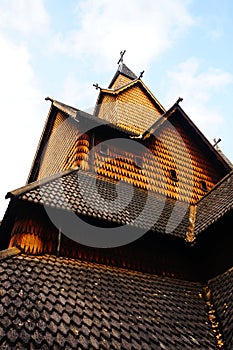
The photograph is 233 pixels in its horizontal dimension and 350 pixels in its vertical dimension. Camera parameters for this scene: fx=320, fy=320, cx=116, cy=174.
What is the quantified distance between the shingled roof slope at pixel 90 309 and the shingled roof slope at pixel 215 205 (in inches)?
72.3

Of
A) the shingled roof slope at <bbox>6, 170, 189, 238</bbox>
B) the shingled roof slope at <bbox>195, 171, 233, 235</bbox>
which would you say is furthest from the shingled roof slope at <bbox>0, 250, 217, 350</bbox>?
the shingled roof slope at <bbox>195, 171, 233, 235</bbox>

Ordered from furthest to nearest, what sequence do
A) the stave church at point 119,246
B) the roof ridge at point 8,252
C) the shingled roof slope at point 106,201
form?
the shingled roof slope at point 106,201 → the roof ridge at point 8,252 → the stave church at point 119,246

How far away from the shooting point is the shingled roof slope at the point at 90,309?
4430mm

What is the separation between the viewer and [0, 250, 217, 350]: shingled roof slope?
4.43 m

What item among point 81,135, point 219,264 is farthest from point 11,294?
point 81,135

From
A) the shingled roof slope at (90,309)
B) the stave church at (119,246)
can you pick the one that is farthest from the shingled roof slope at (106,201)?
the shingled roof slope at (90,309)

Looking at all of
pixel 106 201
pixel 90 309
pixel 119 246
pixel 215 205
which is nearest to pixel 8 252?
pixel 90 309

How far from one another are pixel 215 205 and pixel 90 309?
484cm

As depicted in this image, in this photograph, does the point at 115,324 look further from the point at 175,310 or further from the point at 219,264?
the point at 219,264

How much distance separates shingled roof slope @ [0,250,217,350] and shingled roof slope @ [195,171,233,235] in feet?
6.03

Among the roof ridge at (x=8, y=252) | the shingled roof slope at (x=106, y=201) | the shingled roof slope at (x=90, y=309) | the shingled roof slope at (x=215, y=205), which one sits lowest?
the roof ridge at (x=8, y=252)

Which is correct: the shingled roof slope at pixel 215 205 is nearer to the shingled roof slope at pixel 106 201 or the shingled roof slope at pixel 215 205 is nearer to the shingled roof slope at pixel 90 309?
the shingled roof slope at pixel 106 201

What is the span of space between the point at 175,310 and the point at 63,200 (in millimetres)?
3090

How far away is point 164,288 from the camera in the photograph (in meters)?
6.82
